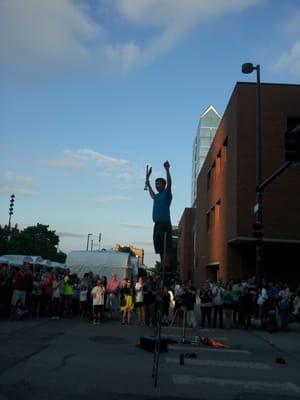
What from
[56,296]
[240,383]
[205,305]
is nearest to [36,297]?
[56,296]

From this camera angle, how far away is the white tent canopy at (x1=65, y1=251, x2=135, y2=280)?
27.4 meters

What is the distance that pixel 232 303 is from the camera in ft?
64.6

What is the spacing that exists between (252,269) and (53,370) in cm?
2322

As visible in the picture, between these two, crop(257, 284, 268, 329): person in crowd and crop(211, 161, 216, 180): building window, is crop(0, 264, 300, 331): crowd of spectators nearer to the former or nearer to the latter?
crop(257, 284, 268, 329): person in crowd

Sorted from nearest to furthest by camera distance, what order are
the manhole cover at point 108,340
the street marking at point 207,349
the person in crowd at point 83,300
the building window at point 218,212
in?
the street marking at point 207,349 → the manhole cover at point 108,340 → the person in crowd at point 83,300 → the building window at point 218,212

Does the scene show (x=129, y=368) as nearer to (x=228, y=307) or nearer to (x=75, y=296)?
(x=228, y=307)

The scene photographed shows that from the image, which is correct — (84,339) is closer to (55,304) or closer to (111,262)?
(55,304)

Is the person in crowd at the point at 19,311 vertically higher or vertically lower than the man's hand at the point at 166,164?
lower

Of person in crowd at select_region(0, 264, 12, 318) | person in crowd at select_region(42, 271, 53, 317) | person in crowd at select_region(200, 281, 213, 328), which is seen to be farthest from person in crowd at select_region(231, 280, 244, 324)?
person in crowd at select_region(0, 264, 12, 318)

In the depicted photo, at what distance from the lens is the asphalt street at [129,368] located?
710 centimetres

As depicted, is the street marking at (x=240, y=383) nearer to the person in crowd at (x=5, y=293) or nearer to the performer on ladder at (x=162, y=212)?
the performer on ladder at (x=162, y=212)

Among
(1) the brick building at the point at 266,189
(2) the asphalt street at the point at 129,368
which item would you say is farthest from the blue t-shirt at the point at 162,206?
(1) the brick building at the point at 266,189

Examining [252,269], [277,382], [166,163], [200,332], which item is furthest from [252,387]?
[252,269]

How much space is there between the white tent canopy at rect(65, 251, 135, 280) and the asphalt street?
12719 mm
